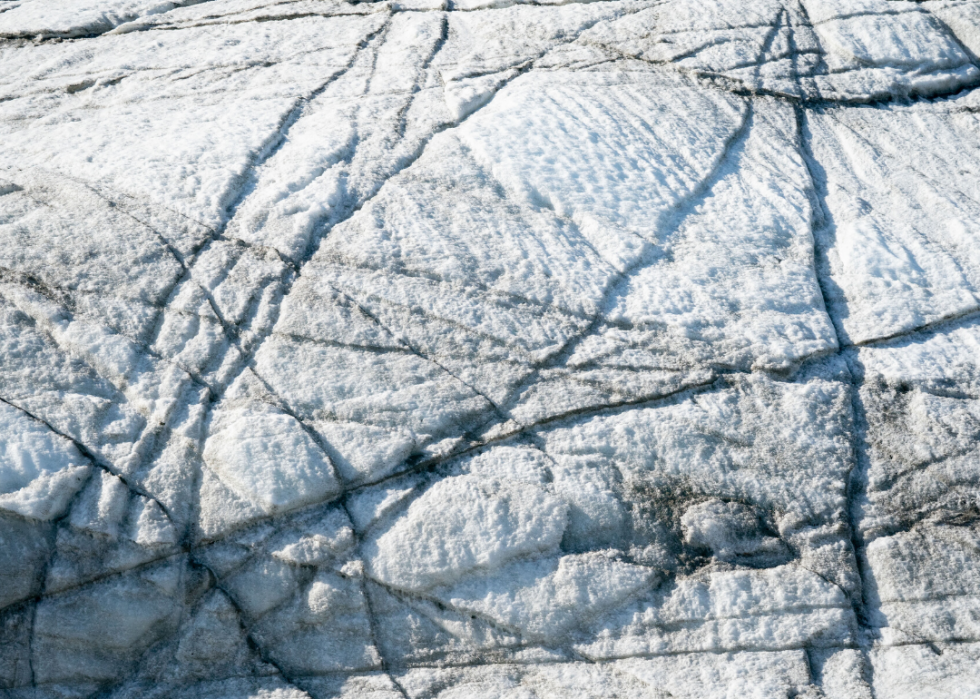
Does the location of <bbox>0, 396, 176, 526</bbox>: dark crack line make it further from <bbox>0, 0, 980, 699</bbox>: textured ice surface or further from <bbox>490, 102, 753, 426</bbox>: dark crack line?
<bbox>490, 102, 753, 426</bbox>: dark crack line

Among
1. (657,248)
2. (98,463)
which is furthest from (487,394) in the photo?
(98,463)

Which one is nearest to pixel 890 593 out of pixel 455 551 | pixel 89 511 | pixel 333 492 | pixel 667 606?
pixel 667 606

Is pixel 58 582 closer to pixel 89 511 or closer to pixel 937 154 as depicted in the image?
pixel 89 511

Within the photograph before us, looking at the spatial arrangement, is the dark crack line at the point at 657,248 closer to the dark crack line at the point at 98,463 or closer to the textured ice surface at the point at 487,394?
the textured ice surface at the point at 487,394

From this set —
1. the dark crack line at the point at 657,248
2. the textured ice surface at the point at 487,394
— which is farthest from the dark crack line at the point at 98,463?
the dark crack line at the point at 657,248

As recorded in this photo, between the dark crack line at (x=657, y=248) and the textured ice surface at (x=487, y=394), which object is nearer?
the textured ice surface at (x=487, y=394)

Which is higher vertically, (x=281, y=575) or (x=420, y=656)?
(x=281, y=575)

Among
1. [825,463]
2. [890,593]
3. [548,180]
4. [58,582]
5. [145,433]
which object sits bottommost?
[890,593]

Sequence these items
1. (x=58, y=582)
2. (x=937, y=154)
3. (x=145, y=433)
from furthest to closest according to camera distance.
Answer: (x=937, y=154) → (x=145, y=433) → (x=58, y=582)

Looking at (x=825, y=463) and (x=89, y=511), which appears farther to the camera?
(x=825, y=463)
